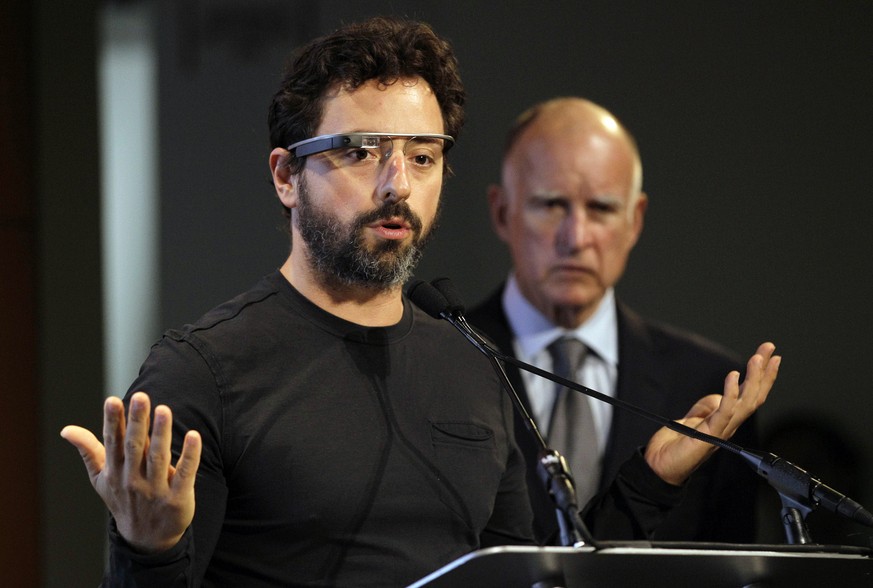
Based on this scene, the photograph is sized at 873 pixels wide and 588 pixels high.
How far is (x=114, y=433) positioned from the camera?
136 centimetres

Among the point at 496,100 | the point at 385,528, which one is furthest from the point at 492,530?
the point at 496,100

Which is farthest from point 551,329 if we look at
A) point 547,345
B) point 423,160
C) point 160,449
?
point 160,449

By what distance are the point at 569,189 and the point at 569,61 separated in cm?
118

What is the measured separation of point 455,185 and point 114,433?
2717 mm

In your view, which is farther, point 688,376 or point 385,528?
point 688,376

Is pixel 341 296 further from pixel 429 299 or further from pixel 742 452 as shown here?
pixel 742 452

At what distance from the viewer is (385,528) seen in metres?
1.73

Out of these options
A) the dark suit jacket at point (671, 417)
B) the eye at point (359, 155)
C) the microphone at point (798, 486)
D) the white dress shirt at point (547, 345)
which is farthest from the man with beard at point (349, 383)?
the white dress shirt at point (547, 345)

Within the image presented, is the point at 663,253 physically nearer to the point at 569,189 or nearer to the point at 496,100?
the point at 496,100

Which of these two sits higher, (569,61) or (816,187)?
(569,61)

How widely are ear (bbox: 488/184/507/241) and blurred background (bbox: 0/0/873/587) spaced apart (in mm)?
670

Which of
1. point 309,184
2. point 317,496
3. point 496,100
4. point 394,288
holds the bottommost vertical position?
point 317,496

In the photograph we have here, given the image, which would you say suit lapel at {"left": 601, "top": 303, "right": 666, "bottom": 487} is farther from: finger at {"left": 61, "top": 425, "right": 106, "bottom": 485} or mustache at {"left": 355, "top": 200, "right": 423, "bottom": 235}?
finger at {"left": 61, "top": 425, "right": 106, "bottom": 485}

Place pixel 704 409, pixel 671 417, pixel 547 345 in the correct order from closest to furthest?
pixel 704 409 < pixel 671 417 < pixel 547 345
